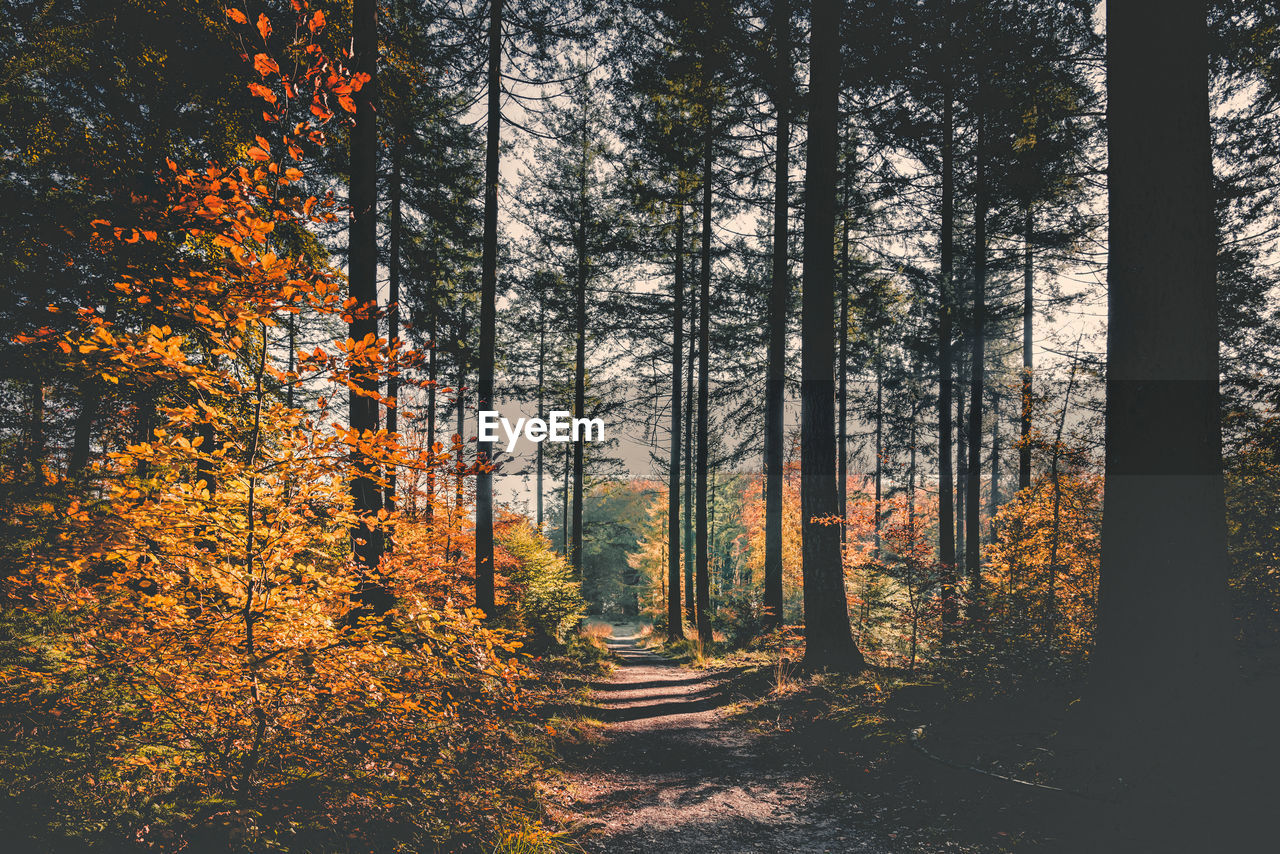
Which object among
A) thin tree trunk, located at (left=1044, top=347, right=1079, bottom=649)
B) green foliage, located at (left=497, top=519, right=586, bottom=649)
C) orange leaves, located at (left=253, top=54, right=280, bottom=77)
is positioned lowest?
green foliage, located at (left=497, top=519, right=586, bottom=649)

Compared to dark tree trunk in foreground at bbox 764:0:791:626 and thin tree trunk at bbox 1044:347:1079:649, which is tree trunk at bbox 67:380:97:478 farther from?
thin tree trunk at bbox 1044:347:1079:649

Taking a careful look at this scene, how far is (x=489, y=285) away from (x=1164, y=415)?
353 inches

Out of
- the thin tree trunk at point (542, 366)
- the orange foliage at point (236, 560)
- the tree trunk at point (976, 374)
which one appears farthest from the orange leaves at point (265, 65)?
the tree trunk at point (976, 374)

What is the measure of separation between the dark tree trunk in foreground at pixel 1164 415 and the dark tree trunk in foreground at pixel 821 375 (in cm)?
377

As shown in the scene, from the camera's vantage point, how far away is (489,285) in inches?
360

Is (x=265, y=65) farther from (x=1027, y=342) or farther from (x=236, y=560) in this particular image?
(x=1027, y=342)

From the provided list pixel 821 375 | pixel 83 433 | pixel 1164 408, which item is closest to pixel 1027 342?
pixel 821 375

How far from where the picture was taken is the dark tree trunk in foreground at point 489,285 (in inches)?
356

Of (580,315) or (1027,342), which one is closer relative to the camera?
(580,315)

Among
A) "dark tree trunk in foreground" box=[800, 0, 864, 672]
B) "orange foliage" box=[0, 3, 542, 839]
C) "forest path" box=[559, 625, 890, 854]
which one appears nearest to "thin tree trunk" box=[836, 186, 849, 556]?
"dark tree trunk in foreground" box=[800, 0, 864, 672]

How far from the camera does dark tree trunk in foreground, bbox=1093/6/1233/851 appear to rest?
3.50 meters

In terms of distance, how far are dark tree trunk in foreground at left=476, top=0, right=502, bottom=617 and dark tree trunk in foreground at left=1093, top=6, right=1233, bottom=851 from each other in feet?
27.1

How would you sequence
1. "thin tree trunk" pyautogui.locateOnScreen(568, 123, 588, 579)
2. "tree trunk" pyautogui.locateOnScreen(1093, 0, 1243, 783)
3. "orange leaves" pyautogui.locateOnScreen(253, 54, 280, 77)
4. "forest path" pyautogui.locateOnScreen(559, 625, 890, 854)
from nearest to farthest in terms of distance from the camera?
"orange leaves" pyautogui.locateOnScreen(253, 54, 280, 77), "tree trunk" pyautogui.locateOnScreen(1093, 0, 1243, 783), "forest path" pyautogui.locateOnScreen(559, 625, 890, 854), "thin tree trunk" pyautogui.locateOnScreen(568, 123, 588, 579)

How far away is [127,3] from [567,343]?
46.3ft
